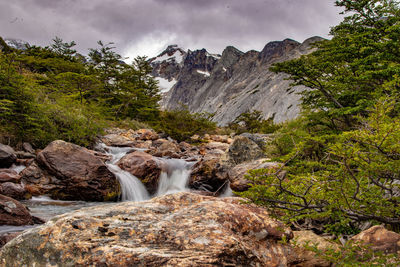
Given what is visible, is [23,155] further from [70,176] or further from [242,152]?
[242,152]

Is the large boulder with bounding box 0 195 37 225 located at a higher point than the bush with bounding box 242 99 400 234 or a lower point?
lower

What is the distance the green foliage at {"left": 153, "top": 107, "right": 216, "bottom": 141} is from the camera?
19.9 metres

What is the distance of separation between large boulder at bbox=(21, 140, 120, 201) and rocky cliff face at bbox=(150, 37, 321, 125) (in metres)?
7.64

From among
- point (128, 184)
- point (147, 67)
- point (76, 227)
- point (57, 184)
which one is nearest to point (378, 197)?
point (76, 227)

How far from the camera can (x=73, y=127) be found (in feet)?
35.3

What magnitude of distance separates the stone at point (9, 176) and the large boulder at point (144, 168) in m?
3.43

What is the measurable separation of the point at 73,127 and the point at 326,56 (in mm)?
11267

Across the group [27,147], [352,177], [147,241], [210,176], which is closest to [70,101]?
[27,147]

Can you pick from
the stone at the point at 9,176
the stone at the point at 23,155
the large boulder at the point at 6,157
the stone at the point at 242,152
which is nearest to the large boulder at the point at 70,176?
the stone at the point at 9,176

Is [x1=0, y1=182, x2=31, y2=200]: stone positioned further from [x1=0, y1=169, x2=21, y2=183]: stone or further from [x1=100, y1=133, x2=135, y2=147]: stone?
[x1=100, y1=133, x2=135, y2=147]: stone

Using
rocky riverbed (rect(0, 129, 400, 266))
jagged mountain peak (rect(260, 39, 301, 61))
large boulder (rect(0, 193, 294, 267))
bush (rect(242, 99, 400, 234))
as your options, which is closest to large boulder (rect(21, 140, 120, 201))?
rocky riverbed (rect(0, 129, 400, 266))

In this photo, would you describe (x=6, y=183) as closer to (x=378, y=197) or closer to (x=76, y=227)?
(x=76, y=227)

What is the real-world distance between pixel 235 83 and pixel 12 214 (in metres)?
84.9

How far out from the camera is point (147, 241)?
7.09 ft
